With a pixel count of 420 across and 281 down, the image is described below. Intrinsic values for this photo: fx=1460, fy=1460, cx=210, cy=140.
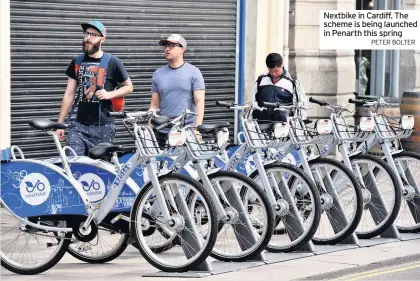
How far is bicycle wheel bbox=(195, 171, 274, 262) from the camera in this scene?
10.5 meters

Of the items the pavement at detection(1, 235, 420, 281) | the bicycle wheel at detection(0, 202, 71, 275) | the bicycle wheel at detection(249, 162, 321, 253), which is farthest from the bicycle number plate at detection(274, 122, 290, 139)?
the bicycle wheel at detection(0, 202, 71, 275)

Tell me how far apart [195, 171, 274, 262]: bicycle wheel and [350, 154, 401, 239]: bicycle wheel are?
5.21ft

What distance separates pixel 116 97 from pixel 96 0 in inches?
148

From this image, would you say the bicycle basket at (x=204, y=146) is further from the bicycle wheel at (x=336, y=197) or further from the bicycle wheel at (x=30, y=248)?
the bicycle wheel at (x=336, y=197)

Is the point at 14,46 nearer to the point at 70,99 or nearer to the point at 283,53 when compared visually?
the point at 70,99

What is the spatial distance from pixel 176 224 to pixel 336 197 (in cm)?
206

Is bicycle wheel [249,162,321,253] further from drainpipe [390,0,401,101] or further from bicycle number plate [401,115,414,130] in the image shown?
drainpipe [390,0,401,101]

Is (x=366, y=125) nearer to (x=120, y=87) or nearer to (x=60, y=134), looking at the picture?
(x=120, y=87)

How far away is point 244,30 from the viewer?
698 inches

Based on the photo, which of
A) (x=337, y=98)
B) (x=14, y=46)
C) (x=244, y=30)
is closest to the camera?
(x=14, y=46)

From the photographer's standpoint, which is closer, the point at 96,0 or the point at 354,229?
the point at 354,229

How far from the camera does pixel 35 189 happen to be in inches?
404

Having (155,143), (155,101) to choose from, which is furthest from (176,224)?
(155,101)

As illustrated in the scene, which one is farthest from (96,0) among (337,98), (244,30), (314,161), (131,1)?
(337,98)
